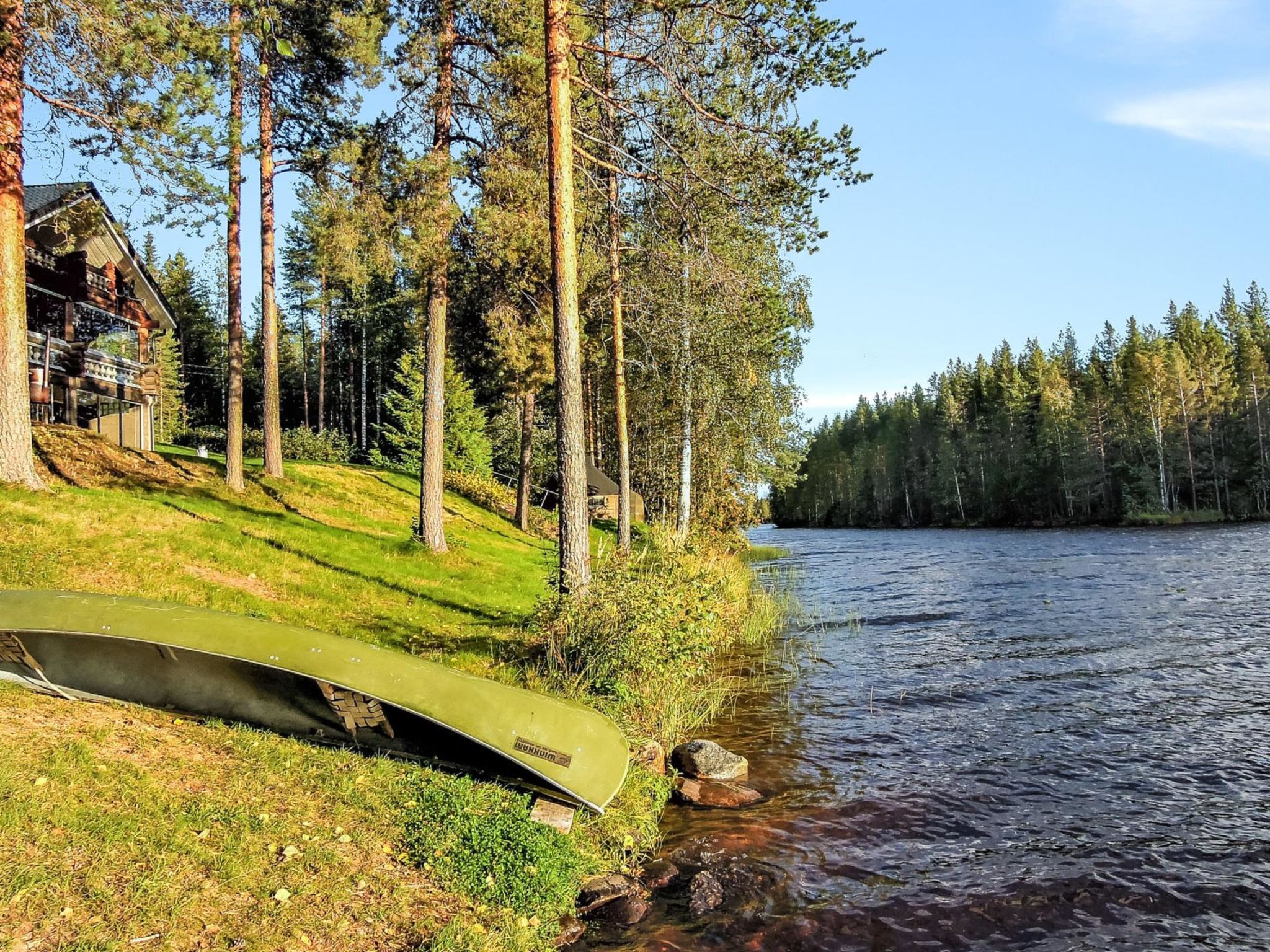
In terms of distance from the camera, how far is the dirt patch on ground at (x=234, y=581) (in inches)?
372

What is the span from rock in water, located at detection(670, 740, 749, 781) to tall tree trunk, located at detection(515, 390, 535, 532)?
54.7ft

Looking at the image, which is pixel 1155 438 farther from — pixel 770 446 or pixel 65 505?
pixel 65 505

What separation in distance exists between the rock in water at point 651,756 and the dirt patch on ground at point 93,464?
1104 cm

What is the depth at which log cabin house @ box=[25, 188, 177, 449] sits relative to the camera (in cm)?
1881

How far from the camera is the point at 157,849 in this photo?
12.7 ft

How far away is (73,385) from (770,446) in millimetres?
20808

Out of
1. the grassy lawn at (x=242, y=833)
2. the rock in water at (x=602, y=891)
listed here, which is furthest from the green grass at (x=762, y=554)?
the rock in water at (x=602, y=891)

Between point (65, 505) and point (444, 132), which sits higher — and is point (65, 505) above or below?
below

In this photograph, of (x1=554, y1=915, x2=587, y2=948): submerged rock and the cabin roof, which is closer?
(x1=554, y1=915, x2=587, y2=948): submerged rock

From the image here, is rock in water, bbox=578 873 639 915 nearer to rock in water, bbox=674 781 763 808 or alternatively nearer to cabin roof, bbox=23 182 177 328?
rock in water, bbox=674 781 763 808

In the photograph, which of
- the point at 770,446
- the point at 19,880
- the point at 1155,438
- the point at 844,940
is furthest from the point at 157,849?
the point at 1155,438

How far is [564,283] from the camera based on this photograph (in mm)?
8703

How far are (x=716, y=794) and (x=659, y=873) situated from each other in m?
1.54

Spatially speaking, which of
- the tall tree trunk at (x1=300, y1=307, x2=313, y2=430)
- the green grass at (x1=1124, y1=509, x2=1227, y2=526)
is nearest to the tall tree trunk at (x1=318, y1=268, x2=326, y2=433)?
the tall tree trunk at (x1=300, y1=307, x2=313, y2=430)
